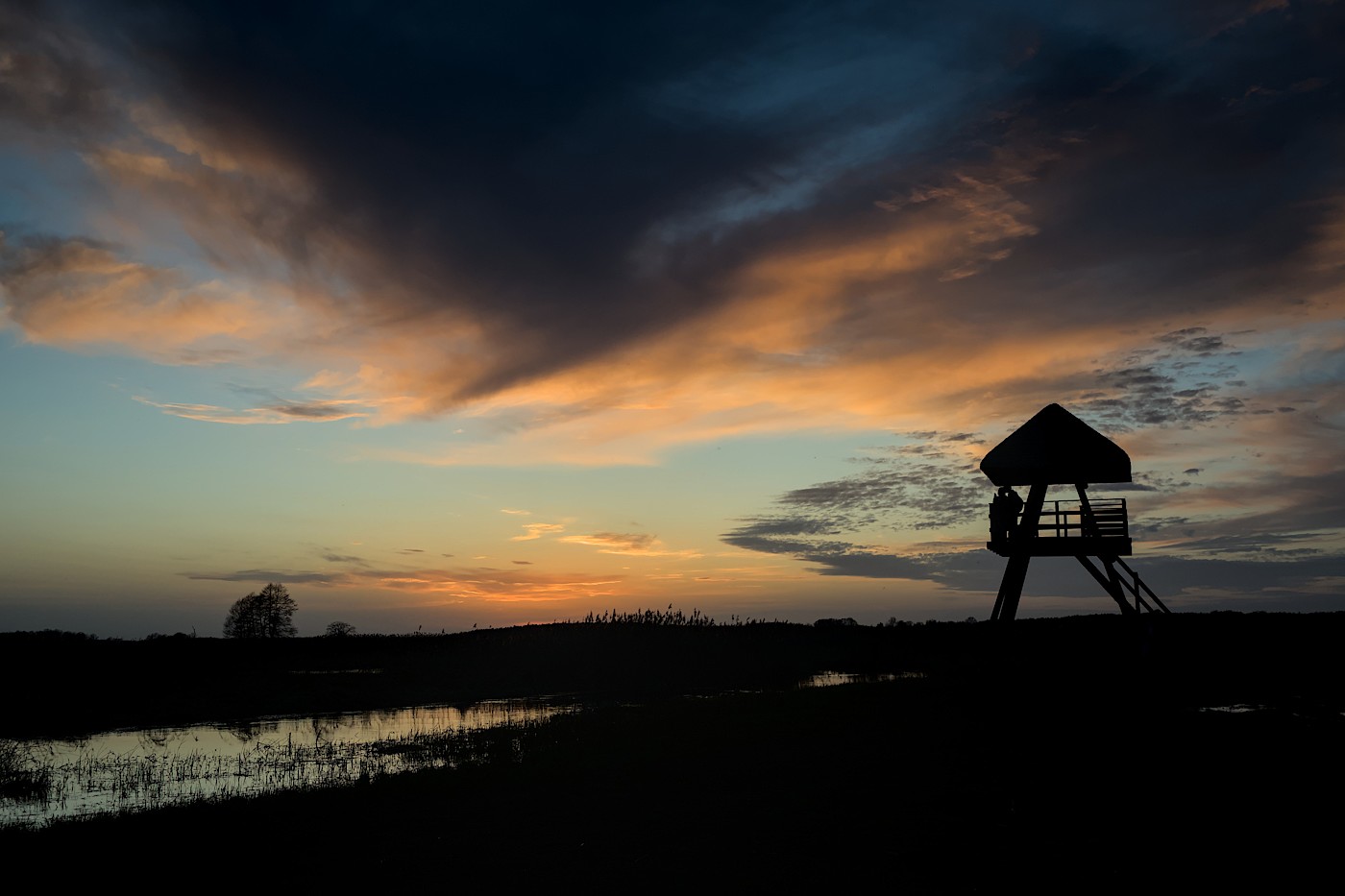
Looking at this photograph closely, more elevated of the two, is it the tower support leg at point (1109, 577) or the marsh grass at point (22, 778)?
the tower support leg at point (1109, 577)

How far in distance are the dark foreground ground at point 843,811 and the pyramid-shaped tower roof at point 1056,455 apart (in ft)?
23.2

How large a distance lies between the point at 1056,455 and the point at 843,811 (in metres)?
18.8

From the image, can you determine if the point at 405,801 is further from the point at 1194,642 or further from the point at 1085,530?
the point at 1194,642

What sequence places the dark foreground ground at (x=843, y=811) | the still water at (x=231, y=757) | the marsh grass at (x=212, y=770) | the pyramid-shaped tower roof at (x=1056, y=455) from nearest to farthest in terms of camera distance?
1. the dark foreground ground at (x=843, y=811)
2. the marsh grass at (x=212, y=770)
3. the still water at (x=231, y=757)
4. the pyramid-shaped tower roof at (x=1056, y=455)

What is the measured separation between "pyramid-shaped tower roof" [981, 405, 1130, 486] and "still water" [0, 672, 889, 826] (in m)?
18.3

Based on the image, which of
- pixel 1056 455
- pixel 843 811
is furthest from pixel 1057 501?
pixel 843 811

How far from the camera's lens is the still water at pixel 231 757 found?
19.9 m

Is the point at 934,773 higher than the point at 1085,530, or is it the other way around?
the point at 1085,530

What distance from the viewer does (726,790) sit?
16.1m

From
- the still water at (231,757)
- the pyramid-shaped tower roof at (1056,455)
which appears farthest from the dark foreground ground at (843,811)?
the pyramid-shaped tower roof at (1056,455)

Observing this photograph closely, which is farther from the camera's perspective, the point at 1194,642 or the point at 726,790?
the point at 1194,642

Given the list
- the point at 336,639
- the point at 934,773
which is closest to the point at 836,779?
the point at 934,773

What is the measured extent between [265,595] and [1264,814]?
114 m

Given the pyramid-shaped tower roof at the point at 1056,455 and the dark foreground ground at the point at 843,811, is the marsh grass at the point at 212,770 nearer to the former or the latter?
the dark foreground ground at the point at 843,811
